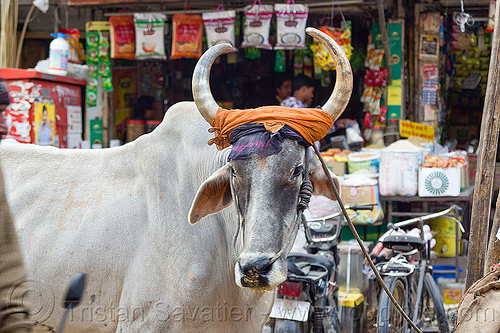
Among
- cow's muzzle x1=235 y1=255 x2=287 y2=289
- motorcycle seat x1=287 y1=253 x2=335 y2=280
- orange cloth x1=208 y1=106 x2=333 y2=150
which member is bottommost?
motorcycle seat x1=287 y1=253 x2=335 y2=280

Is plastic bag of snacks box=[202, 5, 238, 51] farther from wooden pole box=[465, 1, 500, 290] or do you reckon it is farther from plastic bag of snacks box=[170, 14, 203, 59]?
wooden pole box=[465, 1, 500, 290]

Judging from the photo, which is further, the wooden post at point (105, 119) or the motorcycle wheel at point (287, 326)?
the wooden post at point (105, 119)

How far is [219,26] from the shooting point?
7.26m

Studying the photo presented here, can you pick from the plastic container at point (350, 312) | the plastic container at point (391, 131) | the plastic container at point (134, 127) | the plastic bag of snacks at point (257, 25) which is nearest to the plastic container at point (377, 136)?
the plastic container at point (391, 131)

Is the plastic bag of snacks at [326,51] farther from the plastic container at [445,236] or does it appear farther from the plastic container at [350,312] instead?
the plastic container at [350,312]

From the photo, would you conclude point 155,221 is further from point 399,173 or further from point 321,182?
point 399,173

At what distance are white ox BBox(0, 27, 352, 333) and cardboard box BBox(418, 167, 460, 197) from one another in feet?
12.3

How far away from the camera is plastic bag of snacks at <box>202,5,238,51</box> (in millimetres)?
7211

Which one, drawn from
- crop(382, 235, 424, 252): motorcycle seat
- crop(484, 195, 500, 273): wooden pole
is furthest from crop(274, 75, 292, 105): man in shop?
crop(484, 195, 500, 273): wooden pole

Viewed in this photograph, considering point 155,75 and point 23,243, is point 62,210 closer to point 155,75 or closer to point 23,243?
point 23,243

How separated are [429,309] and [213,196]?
3.37m

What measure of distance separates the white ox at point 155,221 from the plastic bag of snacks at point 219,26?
424 centimetres

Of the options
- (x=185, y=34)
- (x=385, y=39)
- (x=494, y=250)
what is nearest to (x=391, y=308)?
(x=494, y=250)

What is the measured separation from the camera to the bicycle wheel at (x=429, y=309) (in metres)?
4.69
